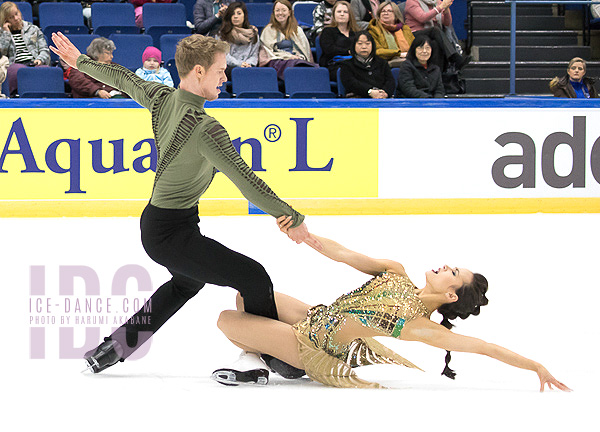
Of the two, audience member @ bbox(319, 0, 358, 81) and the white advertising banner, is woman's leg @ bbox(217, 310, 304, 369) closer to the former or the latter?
the white advertising banner

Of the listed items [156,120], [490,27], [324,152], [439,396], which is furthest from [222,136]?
[490,27]

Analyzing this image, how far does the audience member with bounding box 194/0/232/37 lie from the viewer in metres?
9.01

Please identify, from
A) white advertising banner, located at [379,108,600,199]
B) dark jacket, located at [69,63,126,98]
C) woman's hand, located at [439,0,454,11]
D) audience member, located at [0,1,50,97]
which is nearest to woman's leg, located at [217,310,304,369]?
white advertising banner, located at [379,108,600,199]

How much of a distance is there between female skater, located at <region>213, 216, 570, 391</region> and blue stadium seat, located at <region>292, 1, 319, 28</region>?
711cm

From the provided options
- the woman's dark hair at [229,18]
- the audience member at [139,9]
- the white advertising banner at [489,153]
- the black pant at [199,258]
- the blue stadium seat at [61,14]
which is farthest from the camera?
the audience member at [139,9]

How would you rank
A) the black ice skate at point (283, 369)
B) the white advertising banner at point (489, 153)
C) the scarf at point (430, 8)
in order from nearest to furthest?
the black ice skate at point (283, 369) → the white advertising banner at point (489, 153) → the scarf at point (430, 8)

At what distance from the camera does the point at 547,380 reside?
2.85 metres

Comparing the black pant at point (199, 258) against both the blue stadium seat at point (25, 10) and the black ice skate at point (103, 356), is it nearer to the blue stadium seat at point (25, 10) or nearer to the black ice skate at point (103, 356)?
the black ice skate at point (103, 356)

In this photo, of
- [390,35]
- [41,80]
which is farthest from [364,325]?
[390,35]

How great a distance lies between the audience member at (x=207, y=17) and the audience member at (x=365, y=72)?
1.60 meters

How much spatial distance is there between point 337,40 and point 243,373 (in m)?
6.23

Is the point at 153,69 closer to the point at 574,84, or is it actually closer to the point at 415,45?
the point at 415,45

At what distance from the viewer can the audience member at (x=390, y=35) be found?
8.97m

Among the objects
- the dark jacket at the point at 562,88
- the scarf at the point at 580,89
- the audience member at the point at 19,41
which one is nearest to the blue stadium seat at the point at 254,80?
the audience member at the point at 19,41
